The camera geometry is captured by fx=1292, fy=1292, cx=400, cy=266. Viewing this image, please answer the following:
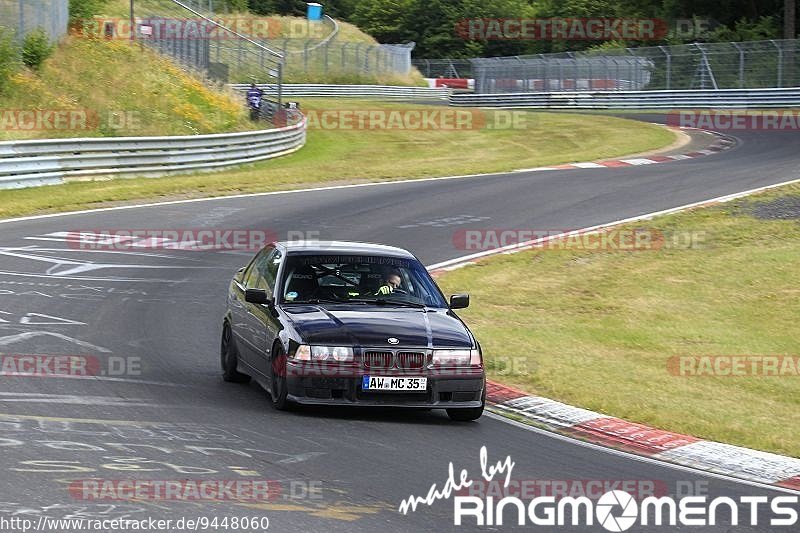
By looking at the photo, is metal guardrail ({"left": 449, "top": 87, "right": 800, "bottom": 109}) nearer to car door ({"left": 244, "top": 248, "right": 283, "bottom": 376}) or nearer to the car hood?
car door ({"left": 244, "top": 248, "right": 283, "bottom": 376})

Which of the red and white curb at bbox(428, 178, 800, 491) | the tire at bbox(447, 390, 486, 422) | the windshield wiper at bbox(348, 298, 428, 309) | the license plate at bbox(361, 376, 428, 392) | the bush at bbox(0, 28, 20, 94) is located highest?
the bush at bbox(0, 28, 20, 94)

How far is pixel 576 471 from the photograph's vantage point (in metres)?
8.68

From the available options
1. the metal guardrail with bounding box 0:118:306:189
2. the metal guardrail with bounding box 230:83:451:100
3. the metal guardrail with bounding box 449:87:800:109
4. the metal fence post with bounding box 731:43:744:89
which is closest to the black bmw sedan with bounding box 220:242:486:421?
the metal guardrail with bounding box 0:118:306:189

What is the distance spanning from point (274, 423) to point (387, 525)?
282cm

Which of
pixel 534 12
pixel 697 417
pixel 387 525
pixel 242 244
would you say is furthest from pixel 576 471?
pixel 534 12

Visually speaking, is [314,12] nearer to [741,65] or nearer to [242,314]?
[741,65]

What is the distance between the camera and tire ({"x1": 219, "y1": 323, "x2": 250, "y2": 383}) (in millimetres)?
11695

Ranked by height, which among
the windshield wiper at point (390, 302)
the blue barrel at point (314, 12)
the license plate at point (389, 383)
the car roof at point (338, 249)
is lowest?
the license plate at point (389, 383)

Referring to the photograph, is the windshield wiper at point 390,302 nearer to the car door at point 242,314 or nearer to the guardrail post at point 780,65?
the car door at point 242,314

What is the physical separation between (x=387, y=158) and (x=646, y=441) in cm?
2981

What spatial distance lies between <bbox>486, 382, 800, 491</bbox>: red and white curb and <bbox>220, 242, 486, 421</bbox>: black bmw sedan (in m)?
0.75

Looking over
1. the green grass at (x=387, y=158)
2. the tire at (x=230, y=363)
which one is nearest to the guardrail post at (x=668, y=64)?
the green grass at (x=387, y=158)

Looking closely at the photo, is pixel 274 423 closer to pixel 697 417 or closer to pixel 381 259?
pixel 381 259

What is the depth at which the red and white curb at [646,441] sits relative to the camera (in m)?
9.06
